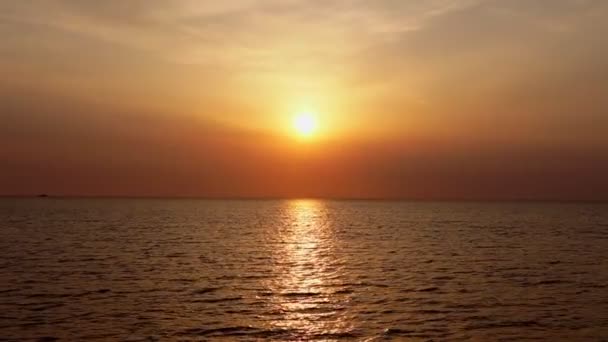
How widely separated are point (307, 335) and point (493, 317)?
11323mm

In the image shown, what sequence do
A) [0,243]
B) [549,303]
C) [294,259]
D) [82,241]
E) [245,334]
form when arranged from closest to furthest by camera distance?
[245,334], [549,303], [294,259], [0,243], [82,241]

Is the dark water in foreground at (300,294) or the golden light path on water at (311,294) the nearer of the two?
the dark water in foreground at (300,294)

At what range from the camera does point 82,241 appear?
80500mm

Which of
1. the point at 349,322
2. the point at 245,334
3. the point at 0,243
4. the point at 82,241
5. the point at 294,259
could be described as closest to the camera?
the point at 245,334

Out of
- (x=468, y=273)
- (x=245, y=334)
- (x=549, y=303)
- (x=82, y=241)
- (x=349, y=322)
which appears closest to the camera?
(x=245, y=334)

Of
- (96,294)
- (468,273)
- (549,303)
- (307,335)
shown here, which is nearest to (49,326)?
(96,294)

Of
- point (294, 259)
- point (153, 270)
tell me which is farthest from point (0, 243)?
point (294, 259)

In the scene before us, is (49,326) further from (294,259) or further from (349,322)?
(294,259)

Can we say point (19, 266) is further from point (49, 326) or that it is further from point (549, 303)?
point (549, 303)

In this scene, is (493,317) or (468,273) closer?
(493,317)

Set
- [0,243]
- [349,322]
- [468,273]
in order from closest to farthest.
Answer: [349,322] → [468,273] → [0,243]

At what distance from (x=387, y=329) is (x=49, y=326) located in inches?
674

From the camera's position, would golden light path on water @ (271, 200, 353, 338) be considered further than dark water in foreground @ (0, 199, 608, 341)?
Yes

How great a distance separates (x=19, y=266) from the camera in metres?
51.3
